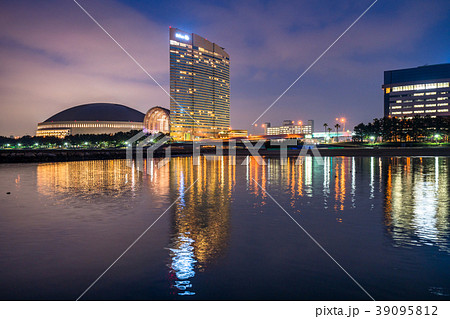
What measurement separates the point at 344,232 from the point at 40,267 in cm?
799

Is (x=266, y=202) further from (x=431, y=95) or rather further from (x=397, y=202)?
(x=431, y=95)

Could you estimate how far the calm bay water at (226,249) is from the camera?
6.21 metres

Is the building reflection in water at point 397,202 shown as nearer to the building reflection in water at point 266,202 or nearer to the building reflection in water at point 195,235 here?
the building reflection in water at point 266,202

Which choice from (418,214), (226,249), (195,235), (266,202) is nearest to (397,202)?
(418,214)

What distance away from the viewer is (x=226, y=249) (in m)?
8.52

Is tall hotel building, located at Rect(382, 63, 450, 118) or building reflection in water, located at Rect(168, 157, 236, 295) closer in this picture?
building reflection in water, located at Rect(168, 157, 236, 295)

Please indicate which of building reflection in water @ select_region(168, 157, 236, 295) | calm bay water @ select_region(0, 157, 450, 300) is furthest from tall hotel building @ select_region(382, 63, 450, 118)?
building reflection in water @ select_region(168, 157, 236, 295)

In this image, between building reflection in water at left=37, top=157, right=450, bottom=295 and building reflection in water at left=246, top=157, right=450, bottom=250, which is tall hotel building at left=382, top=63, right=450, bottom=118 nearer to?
building reflection in water at left=246, top=157, right=450, bottom=250

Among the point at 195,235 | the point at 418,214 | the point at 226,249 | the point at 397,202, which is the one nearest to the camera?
the point at 226,249

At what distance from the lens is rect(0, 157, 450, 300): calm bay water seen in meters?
6.21

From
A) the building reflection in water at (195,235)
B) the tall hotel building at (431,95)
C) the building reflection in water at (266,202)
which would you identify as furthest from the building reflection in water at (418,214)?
the tall hotel building at (431,95)

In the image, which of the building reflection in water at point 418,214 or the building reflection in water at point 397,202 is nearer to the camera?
the building reflection in water at point 418,214
